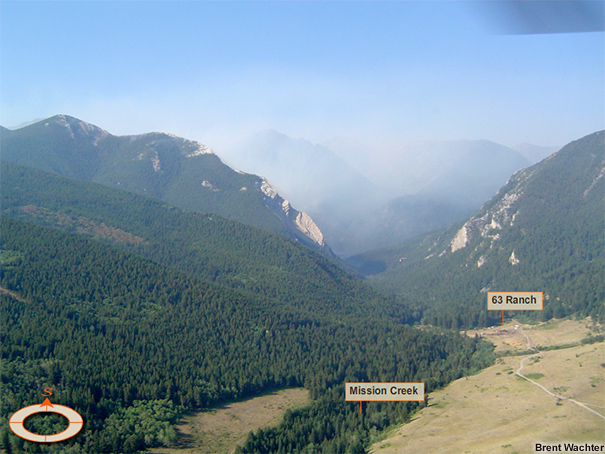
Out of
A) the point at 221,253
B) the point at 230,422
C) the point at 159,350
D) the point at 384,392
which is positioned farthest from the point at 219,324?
the point at 221,253

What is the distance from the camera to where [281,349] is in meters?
115

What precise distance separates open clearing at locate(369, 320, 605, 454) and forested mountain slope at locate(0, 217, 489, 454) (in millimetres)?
6150

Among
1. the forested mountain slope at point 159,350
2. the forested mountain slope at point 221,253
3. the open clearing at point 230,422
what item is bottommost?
the open clearing at point 230,422

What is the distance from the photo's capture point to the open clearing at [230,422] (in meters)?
76.1

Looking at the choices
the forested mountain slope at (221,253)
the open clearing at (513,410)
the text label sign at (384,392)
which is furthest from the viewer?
the forested mountain slope at (221,253)

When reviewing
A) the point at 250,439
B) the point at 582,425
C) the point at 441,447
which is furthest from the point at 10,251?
the point at 582,425

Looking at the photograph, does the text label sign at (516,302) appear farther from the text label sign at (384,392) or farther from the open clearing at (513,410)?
the text label sign at (384,392)

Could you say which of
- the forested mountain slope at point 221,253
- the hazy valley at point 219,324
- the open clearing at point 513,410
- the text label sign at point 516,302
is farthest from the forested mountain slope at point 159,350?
the text label sign at point 516,302

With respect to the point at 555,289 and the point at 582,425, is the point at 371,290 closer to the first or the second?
the point at 555,289

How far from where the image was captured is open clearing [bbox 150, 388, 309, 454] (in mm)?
76125

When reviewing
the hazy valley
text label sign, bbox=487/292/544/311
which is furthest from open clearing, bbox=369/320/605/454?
text label sign, bbox=487/292/544/311

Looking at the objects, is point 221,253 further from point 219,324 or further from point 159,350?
point 159,350

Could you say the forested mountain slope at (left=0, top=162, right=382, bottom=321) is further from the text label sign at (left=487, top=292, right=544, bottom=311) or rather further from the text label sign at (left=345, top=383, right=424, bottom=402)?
the text label sign at (left=345, top=383, right=424, bottom=402)

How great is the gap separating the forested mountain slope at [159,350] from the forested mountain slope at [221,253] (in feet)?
67.1
